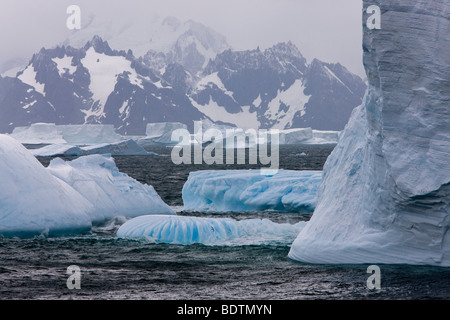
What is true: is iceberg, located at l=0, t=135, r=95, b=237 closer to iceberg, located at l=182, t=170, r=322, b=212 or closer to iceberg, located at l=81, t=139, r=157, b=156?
iceberg, located at l=182, t=170, r=322, b=212

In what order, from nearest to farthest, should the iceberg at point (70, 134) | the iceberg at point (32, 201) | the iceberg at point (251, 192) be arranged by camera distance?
the iceberg at point (32, 201) < the iceberg at point (251, 192) < the iceberg at point (70, 134)

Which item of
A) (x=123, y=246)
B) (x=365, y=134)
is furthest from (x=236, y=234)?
(x=365, y=134)

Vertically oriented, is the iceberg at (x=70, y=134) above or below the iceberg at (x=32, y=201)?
above

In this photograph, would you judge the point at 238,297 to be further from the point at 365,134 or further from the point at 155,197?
the point at 155,197

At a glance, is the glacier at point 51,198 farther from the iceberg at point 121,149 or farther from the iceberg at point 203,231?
the iceberg at point 121,149

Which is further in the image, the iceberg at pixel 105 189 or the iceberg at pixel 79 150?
the iceberg at pixel 79 150

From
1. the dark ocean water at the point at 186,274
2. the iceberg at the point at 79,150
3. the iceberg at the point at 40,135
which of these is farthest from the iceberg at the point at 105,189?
the iceberg at the point at 40,135

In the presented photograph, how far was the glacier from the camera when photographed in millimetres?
17453

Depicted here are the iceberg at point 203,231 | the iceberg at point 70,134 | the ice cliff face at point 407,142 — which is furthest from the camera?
the iceberg at point 70,134

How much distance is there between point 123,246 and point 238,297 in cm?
573

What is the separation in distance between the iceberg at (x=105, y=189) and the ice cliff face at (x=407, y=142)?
29.5 ft

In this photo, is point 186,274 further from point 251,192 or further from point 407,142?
point 251,192

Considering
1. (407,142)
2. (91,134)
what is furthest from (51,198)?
(91,134)

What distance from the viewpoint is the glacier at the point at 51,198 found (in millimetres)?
17453
